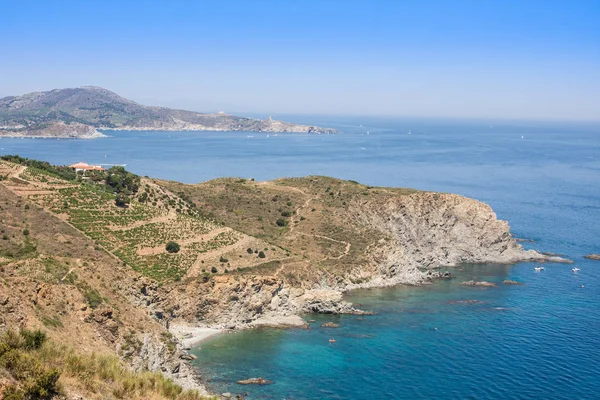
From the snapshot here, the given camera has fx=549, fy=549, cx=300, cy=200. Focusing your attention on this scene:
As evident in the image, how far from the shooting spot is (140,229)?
59.3m

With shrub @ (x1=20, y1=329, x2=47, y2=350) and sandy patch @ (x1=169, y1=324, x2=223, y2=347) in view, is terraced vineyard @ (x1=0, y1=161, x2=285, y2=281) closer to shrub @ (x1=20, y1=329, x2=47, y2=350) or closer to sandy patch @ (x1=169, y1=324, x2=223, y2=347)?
sandy patch @ (x1=169, y1=324, x2=223, y2=347)

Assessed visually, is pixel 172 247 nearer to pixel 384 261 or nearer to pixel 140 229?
pixel 140 229

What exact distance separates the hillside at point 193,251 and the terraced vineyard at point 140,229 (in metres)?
0.18

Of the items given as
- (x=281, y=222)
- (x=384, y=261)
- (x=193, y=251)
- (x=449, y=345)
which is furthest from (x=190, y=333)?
(x=384, y=261)

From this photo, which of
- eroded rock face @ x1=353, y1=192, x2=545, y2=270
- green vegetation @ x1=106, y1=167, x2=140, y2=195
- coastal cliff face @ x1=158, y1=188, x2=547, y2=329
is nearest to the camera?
coastal cliff face @ x1=158, y1=188, x2=547, y2=329

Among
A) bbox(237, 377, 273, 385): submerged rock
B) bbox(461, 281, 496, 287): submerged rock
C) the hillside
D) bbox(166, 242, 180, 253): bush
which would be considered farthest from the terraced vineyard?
bbox(461, 281, 496, 287): submerged rock

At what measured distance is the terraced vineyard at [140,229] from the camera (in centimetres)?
5534

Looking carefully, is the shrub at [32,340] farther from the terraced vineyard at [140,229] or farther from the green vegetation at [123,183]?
the green vegetation at [123,183]

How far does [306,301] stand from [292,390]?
19.3 m

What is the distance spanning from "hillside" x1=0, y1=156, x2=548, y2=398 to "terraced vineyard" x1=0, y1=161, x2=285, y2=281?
0.59 feet

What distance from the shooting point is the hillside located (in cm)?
3606

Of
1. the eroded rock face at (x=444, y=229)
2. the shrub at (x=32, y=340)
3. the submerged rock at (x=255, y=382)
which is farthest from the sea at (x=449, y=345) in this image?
the shrub at (x=32, y=340)

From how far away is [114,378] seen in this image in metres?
21.9

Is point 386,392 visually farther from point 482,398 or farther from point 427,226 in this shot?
point 427,226
